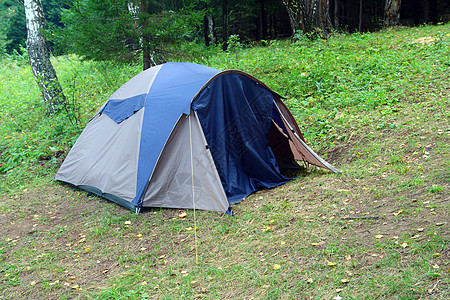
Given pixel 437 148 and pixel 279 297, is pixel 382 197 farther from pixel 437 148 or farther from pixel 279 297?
pixel 279 297

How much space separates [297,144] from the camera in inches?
247

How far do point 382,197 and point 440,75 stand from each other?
5.04 metres

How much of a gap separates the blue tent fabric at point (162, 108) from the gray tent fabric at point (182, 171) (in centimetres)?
10

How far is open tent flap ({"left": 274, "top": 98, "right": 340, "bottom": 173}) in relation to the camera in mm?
6051

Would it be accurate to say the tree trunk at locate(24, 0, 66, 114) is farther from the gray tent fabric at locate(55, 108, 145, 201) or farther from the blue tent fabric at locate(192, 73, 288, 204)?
the blue tent fabric at locate(192, 73, 288, 204)

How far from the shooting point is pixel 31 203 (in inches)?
250

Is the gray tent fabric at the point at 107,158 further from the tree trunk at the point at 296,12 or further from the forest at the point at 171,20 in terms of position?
the tree trunk at the point at 296,12

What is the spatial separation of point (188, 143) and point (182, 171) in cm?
42

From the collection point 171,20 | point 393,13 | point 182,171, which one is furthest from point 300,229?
point 393,13

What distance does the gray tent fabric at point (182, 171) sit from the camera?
5.36 metres

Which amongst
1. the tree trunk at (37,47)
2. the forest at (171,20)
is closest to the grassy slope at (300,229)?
the tree trunk at (37,47)

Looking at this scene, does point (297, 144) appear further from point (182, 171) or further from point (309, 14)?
point (309, 14)

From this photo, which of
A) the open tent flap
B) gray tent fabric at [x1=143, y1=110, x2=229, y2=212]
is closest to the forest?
the open tent flap

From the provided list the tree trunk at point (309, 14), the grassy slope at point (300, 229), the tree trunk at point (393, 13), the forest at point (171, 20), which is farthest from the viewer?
the tree trunk at point (393, 13)
